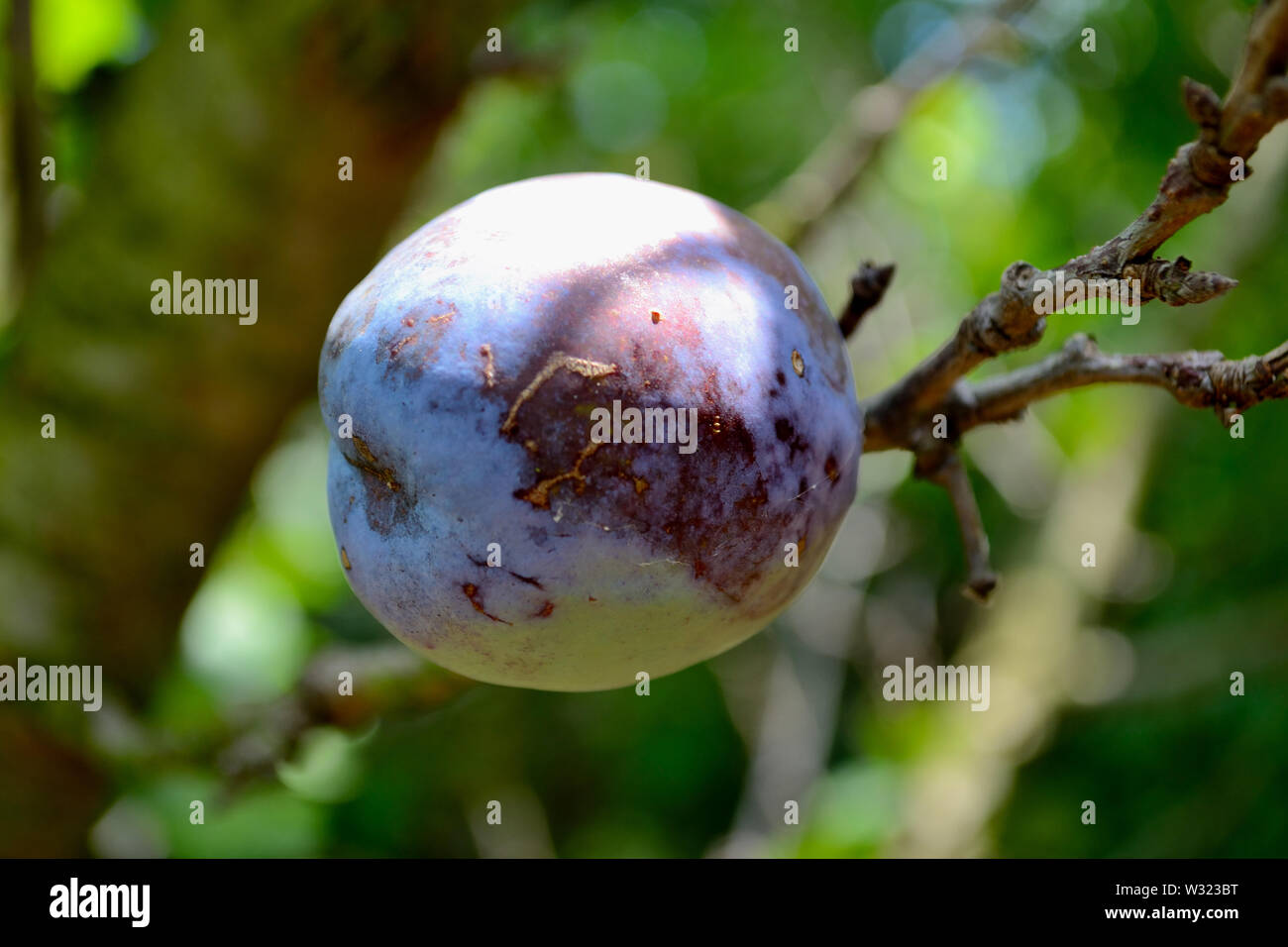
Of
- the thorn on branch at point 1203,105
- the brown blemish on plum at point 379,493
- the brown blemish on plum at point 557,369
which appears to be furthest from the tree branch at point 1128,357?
the brown blemish on plum at point 379,493

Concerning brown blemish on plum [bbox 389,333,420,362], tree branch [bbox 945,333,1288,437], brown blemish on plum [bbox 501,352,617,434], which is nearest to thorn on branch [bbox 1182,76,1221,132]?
tree branch [bbox 945,333,1288,437]

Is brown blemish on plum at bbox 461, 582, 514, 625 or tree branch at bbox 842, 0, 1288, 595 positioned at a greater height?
tree branch at bbox 842, 0, 1288, 595

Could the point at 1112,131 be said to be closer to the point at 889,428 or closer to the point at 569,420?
the point at 889,428

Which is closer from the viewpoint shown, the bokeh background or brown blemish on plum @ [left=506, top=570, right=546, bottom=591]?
brown blemish on plum @ [left=506, top=570, right=546, bottom=591]

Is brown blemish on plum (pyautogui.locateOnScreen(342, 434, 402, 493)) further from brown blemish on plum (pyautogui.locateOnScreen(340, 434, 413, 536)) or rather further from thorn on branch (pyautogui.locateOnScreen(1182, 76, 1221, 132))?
thorn on branch (pyautogui.locateOnScreen(1182, 76, 1221, 132))

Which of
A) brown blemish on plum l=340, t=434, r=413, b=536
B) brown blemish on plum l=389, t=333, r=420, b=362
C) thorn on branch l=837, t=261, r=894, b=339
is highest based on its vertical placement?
thorn on branch l=837, t=261, r=894, b=339

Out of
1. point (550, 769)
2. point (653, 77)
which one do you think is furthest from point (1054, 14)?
point (550, 769)

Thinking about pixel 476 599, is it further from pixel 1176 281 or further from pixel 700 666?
pixel 700 666

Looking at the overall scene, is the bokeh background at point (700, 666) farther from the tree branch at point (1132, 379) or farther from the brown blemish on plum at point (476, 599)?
the tree branch at point (1132, 379)
